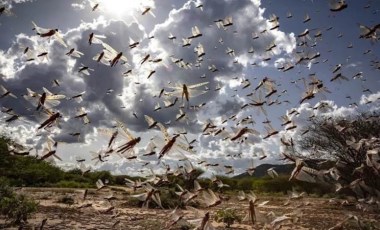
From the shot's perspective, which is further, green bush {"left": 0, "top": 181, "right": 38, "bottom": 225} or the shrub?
the shrub

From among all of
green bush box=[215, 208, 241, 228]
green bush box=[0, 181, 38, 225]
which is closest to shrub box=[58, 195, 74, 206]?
green bush box=[0, 181, 38, 225]

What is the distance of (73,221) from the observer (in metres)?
13.4

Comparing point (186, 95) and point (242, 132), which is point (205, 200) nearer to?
point (186, 95)

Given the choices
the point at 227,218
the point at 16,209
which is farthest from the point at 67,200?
the point at 227,218

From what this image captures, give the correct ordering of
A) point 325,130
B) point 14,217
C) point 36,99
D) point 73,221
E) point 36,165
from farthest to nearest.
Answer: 1. point 36,165
2. point 325,130
3. point 73,221
4. point 14,217
5. point 36,99

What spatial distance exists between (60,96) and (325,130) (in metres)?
30.7

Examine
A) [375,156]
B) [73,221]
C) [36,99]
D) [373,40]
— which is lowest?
[73,221]

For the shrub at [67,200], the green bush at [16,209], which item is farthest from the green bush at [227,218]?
the shrub at [67,200]

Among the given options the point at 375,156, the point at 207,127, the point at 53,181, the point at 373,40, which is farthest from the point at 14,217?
the point at 53,181

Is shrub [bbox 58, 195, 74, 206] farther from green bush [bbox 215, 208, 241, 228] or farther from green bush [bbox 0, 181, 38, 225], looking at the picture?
green bush [bbox 215, 208, 241, 228]

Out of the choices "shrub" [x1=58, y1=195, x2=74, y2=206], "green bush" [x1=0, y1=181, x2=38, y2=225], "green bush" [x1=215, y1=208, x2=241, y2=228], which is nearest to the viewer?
"green bush" [x1=0, y1=181, x2=38, y2=225]

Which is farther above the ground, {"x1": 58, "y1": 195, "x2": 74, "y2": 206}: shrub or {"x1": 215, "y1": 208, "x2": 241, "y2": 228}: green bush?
{"x1": 58, "y1": 195, "x2": 74, "y2": 206}: shrub

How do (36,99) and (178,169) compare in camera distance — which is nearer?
(36,99)

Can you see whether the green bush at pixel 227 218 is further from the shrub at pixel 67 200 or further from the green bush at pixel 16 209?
the shrub at pixel 67 200
